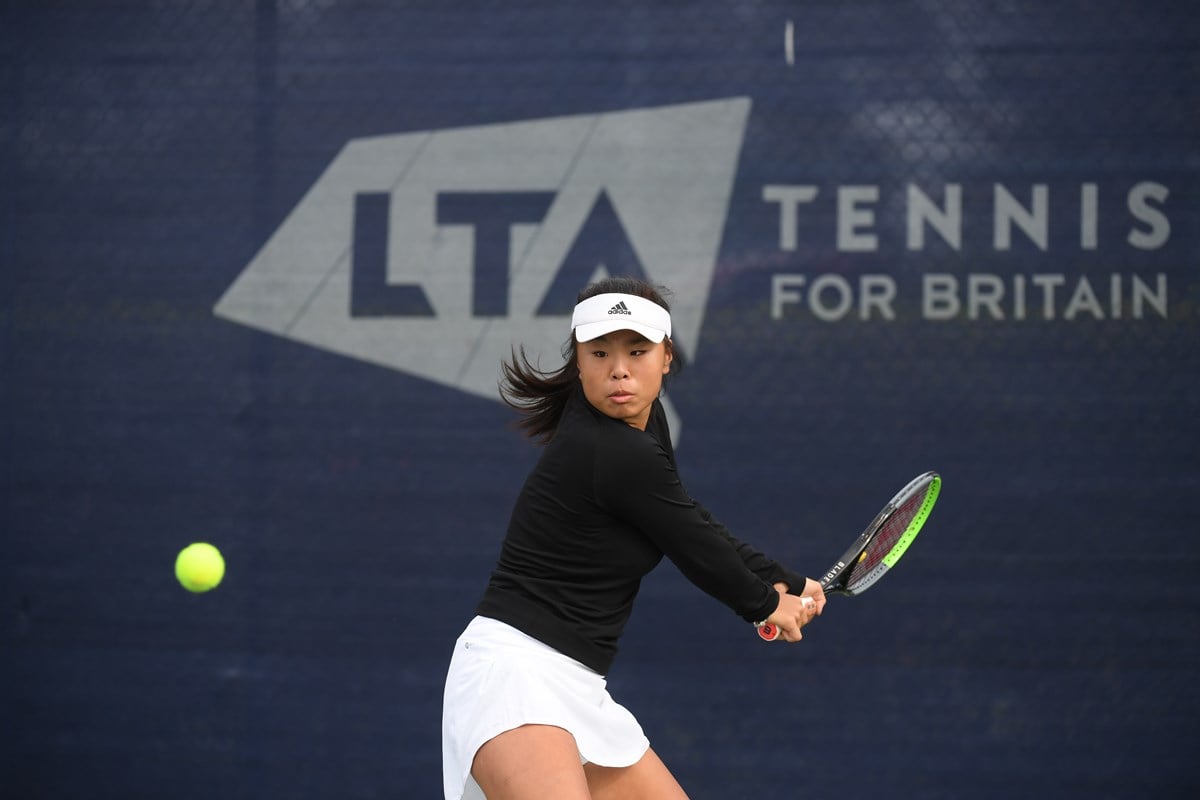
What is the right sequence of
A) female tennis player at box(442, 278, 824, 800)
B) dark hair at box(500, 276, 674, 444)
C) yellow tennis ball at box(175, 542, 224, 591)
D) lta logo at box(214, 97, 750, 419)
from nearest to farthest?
female tennis player at box(442, 278, 824, 800), dark hair at box(500, 276, 674, 444), yellow tennis ball at box(175, 542, 224, 591), lta logo at box(214, 97, 750, 419)

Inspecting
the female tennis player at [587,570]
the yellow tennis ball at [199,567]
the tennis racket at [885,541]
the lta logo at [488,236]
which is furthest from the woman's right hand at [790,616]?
the yellow tennis ball at [199,567]

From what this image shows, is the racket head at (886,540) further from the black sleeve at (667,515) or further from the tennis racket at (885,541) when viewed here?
the black sleeve at (667,515)

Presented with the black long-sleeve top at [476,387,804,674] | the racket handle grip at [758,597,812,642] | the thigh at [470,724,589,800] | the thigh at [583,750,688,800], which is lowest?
the thigh at [583,750,688,800]

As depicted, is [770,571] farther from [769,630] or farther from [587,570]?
[587,570]

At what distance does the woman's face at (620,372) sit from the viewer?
2363 millimetres

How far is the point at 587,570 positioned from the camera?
235cm

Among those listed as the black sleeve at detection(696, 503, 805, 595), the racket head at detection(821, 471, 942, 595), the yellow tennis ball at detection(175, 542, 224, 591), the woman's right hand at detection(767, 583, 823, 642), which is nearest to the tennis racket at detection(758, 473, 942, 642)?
the racket head at detection(821, 471, 942, 595)

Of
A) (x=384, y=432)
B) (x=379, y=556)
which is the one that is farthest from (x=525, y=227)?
(x=379, y=556)

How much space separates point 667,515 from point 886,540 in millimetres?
786

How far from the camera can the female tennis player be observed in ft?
7.38

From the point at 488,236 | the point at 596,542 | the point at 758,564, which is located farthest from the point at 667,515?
the point at 488,236

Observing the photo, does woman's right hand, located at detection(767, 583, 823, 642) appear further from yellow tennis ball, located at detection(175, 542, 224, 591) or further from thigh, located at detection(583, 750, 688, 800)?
yellow tennis ball, located at detection(175, 542, 224, 591)

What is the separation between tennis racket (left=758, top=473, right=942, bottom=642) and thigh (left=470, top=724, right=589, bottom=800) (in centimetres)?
68

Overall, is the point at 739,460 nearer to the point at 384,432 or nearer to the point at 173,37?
the point at 384,432
